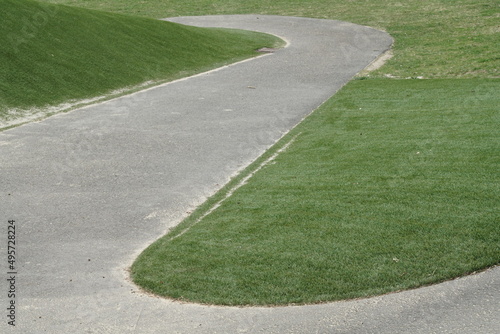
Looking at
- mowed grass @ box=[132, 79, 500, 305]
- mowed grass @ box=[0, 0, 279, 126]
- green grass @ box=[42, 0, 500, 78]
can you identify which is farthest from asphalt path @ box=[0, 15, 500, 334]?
green grass @ box=[42, 0, 500, 78]

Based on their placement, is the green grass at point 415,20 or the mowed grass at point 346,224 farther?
the green grass at point 415,20

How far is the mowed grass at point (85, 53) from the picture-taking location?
1814 centimetres

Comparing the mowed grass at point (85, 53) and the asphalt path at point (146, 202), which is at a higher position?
the mowed grass at point (85, 53)

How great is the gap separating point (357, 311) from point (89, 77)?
15.2 m

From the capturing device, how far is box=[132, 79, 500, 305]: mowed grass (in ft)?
23.9

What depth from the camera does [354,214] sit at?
29.8 ft

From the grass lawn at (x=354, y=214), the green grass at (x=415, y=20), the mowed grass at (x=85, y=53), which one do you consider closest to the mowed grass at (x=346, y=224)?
the grass lawn at (x=354, y=214)

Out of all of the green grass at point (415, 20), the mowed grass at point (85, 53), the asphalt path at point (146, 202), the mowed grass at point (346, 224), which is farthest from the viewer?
the green grass at point (415, 20)

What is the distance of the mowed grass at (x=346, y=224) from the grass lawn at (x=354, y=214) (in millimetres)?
19

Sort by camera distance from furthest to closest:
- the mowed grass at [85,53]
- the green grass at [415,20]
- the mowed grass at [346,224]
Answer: the green grass at [415,20]
the mowed grass at [85,53]
the mowed grass at [346,224]

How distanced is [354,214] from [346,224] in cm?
39

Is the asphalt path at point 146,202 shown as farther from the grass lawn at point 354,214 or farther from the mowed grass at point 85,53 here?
the mowed grass at point 85,53

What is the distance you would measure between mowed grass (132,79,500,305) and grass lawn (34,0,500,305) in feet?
0.06

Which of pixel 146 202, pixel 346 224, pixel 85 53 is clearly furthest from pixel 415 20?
pixel 346 224
